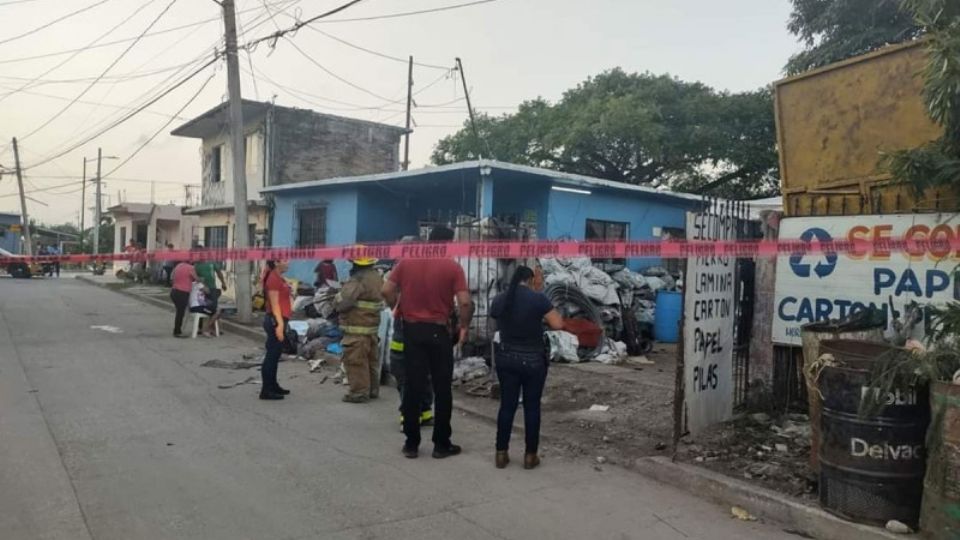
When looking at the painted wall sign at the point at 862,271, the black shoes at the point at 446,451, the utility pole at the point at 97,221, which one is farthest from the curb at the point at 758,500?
the utility pole at the point at 97,221

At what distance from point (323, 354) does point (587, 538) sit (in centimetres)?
749

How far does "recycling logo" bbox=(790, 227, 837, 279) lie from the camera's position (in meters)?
6.29

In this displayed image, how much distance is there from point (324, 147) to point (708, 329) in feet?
68.1

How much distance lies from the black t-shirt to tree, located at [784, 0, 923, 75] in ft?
42.1

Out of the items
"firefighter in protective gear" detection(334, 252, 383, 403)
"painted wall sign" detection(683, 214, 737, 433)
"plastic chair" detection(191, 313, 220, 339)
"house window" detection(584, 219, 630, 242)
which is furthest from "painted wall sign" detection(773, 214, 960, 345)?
"plastic chair" detection(191, 313, 220, 339)

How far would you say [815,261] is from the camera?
6418mm

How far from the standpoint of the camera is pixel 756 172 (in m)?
25.1

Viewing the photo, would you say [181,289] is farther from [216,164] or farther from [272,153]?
[216,164]

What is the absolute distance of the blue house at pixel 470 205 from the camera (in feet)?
46.9

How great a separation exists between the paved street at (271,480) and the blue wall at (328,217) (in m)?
9.71

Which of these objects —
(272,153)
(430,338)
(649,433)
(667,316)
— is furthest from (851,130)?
(272,153)

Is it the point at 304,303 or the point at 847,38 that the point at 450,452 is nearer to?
the point at 304,303

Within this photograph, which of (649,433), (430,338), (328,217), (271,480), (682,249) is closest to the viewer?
(271,480)

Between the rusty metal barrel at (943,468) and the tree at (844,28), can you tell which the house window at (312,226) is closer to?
the tree at (844,28)
